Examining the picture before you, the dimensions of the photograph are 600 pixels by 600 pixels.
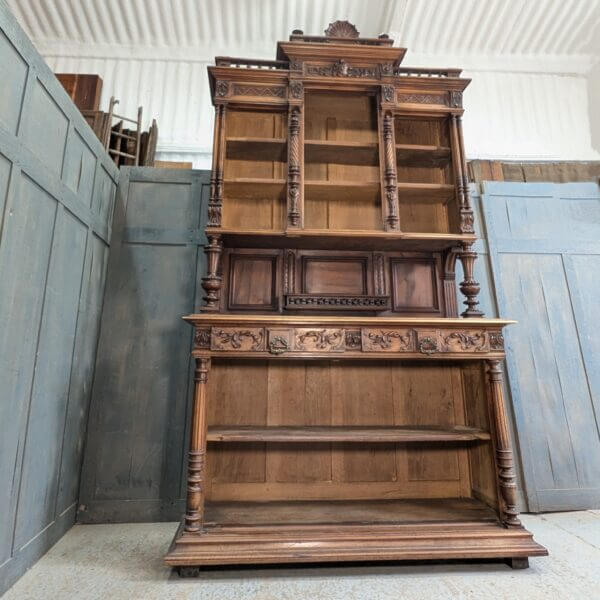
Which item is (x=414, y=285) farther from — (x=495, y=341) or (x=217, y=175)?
(x=217, y=175)

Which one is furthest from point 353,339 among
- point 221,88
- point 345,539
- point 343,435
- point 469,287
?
point 221,88

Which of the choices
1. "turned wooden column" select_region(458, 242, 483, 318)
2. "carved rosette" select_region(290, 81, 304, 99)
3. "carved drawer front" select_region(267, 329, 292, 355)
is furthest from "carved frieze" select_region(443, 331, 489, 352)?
"carved rosette" select_region(290, 81, 304, 99)

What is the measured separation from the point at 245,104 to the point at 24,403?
1908 millimetres

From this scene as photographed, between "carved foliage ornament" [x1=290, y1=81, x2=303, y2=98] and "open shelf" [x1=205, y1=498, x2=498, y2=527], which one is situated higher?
"carved foliage ornament" [x1=290, y1=81, x2=303, y2=98]

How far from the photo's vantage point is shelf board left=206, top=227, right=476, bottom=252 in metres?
1.98

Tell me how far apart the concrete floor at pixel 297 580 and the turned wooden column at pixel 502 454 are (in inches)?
8.4

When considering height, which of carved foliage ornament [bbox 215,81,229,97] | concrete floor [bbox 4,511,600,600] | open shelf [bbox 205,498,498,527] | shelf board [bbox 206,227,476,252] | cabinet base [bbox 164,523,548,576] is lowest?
concrete floor [bbox 4,511,600,600]

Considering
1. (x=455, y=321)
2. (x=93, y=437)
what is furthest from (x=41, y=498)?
(x=455, y=321)

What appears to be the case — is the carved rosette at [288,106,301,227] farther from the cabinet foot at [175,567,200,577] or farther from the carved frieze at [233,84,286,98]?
the cabinet foot at [175,567,200,577]

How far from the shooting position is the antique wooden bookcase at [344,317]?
5.61 ft

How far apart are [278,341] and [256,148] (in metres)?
1.25

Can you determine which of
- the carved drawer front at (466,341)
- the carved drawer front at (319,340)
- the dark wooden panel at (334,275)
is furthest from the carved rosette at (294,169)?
the carved drawer front at (466,341)

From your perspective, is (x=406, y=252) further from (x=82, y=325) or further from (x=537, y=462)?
(x=82, y=325)

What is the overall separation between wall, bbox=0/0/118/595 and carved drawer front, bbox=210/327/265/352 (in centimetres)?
77
